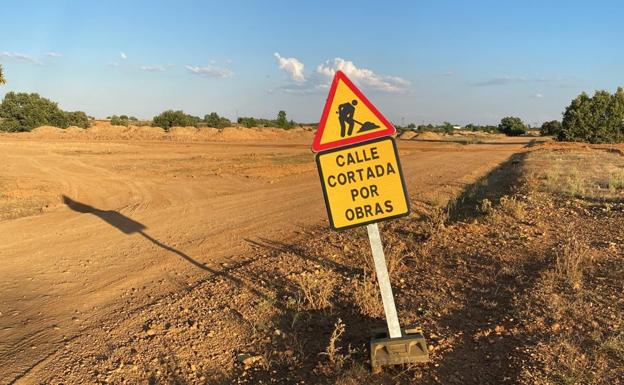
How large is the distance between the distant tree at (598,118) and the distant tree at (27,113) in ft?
194

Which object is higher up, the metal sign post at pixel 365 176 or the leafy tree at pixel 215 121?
Result: the leafy tree at pixel 215 121

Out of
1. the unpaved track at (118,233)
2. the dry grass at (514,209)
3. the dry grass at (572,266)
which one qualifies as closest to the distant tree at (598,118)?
the unpaved track at (118,233)

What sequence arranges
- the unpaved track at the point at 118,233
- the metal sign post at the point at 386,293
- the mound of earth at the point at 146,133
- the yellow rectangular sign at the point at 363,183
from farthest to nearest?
the mound of earth at the point at 146,133
the unpaved track at the point at 118,233
the metal sign post at the point at 386,293
the yellow rectangular sign at the point at 363,183

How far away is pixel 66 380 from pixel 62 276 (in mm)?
2977

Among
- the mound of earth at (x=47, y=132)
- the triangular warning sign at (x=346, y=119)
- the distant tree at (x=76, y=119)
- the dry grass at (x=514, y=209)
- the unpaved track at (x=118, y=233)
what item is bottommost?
the dry grass at (x=514, y=209)

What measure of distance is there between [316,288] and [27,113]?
2304 inches

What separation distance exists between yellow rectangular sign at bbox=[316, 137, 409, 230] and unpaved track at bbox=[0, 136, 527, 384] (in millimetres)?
3064

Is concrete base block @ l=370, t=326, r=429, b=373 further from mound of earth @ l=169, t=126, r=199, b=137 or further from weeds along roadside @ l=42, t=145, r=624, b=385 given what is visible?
mound of earth @ l=169, t=126, r=199, b=137

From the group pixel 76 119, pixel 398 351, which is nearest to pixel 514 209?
pixel 398 351

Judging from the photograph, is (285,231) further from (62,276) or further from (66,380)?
(66,380)

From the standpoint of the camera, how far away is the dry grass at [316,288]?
493cm

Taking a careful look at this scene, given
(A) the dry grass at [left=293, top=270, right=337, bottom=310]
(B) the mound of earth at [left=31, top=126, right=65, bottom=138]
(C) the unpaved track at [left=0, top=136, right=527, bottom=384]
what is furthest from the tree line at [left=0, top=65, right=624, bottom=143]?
(A) the dry grass at [left=293, top=270, right=337, bottom=310]

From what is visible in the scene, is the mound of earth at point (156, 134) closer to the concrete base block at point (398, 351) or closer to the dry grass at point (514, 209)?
the dry grass at point (514, 209)

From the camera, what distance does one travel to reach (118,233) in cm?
873
